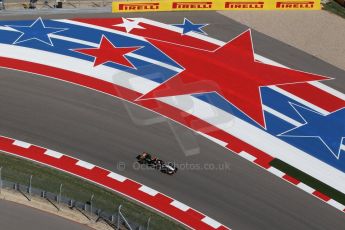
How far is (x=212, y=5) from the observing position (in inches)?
1895

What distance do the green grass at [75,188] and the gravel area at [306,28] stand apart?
65.3ft

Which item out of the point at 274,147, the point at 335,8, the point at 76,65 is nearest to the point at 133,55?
the point at 76,65

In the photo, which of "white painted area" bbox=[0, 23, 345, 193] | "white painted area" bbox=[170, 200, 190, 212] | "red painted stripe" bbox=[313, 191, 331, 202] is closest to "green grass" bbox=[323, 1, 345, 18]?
"white painted area" bbox=[0, 23, 345, 193]

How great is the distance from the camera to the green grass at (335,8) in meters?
50.5

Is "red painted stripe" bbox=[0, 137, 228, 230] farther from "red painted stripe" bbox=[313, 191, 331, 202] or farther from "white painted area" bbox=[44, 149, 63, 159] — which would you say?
"red painted stripe" bbox=[313, 191, 331, 202]

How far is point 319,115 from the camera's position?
38406 mm

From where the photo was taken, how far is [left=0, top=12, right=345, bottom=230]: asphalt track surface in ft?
103

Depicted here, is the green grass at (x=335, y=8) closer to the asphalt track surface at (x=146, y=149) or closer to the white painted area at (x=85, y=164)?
the asphalt track surface at (x=146, y=149)

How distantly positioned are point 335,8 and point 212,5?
10.0 m

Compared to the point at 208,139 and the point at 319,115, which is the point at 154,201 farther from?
the point at 319,115

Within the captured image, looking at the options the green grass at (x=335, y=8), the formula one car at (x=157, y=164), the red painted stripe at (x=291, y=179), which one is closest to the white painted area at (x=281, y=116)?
the red painted stripe at (x=291, y=179)

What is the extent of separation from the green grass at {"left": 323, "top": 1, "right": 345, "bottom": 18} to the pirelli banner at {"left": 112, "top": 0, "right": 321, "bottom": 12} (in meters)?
1.08

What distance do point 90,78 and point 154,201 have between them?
1062 cm

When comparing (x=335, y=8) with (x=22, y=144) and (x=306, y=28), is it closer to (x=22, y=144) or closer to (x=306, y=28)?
(x=306, y=28)
